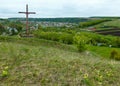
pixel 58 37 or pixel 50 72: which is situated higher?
pixel 50 72

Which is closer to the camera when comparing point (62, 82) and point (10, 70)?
point (62, 82)

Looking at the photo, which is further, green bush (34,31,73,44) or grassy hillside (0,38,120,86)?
green bush (34,31,73,44)

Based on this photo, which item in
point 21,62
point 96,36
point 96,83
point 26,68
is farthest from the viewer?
point 96,36

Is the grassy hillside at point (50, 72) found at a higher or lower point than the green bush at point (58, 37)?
higher

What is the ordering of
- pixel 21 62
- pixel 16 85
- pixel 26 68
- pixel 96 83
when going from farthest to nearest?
pixel 21 62, pixel 26 68, pixel 96 83, pixel 16 85

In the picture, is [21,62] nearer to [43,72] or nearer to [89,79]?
[43,72]

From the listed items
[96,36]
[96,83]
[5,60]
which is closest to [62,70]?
[96,83]

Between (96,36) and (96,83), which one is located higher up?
(96,83)

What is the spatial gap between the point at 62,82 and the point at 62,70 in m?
1.31

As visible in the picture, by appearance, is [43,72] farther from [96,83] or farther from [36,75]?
[96,83]

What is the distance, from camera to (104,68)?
1464 cm

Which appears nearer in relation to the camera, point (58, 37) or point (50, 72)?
point (50, 72)

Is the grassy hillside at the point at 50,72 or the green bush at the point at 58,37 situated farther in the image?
the green bush at the point at 58,37

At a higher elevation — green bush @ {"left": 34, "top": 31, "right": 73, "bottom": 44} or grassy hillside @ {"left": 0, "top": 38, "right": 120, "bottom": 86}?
grassy hillside @ {"left": 0, "top": 38, "right": 120, "bottom": 86}
